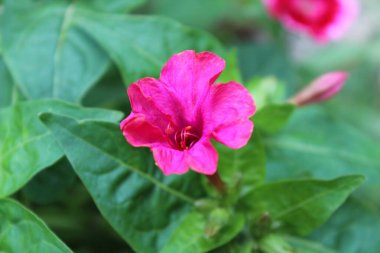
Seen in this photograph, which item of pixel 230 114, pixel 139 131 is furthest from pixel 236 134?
pixel 139 131

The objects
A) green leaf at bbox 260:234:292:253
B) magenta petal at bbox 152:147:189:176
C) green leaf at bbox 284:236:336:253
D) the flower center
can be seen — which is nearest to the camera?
magenta petal at bbox 152:147:189:176

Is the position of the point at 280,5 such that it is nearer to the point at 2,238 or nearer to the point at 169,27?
the point at 169,27

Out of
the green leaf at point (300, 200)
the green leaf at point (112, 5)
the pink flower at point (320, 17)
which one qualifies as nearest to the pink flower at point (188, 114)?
the green leaf at point (300, 200)

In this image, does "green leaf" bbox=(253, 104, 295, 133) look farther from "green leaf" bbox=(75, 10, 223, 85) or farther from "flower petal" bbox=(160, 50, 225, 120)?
"flower petal" bbox=(160, 50, 225, 120)

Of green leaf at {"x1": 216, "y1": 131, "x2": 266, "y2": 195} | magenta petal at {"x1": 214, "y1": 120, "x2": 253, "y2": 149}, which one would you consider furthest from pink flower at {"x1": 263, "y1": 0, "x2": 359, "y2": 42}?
magenta petal at {"x1": 214, "y1": 120, "x2": 253, "y2": 149}

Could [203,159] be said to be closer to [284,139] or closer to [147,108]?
[147,108]

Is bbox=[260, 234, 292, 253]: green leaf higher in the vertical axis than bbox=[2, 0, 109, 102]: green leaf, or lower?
lower

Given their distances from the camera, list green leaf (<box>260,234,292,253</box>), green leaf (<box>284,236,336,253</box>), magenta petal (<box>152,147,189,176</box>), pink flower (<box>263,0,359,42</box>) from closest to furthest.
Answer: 1. magenta petal (<box>152,147,189,176</box>)
2. green leaf (<box>260,234,292,253</box>)
3. green leaf (<box>284,236,336,253</box>)
4. pink flower (<box>263,0,359,42</box>)

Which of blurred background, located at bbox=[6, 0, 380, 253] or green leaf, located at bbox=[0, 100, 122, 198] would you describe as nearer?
green leaf, located at bbox=[0, 100, 122, 198]

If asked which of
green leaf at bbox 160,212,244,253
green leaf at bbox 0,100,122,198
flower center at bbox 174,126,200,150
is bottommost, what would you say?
green leaf at bbox 160,212,244,253
